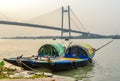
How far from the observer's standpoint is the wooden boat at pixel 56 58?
643 inches

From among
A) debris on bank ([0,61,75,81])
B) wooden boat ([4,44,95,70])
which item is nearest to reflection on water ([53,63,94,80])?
wooden boat ([4,44,95,70])

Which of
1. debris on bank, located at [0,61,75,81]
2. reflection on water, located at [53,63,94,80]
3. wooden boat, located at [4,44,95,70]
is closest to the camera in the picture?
debris on bank, located at [0,61,75,81]

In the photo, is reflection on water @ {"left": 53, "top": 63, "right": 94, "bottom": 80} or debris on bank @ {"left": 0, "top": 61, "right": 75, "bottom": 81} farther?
reflection on water @ {"left": 53, "top": 63, "right": 94, "bottom": 80}

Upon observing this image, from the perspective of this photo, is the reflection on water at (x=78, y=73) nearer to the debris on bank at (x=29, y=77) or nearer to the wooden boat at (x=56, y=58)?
the wooden boat at (x=56, y=58)

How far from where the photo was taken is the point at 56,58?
718 inches

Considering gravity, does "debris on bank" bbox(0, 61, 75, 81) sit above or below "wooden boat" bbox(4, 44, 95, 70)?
below

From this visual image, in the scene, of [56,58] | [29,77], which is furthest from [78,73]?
[29,77]

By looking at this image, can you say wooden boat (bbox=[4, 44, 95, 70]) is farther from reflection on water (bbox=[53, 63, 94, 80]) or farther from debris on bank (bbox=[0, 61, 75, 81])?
debris on bank (bbox=[0, 61, 75, 81])

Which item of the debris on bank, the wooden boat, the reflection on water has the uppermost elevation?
the wooden boat

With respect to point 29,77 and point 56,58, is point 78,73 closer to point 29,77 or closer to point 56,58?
point 56,58

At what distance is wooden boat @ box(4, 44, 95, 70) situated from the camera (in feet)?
53.6

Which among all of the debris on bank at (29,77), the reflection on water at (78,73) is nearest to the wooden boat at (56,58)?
the reflection on water at (78,73)

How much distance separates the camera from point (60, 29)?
217 feet

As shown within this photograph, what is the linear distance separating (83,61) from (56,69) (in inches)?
112
